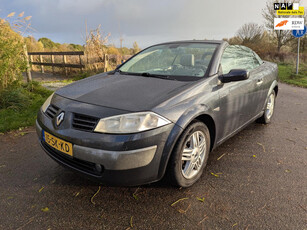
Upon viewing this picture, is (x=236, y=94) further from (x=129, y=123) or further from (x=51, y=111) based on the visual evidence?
(x=51, y=111)

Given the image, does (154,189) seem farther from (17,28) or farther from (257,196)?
(17,28)

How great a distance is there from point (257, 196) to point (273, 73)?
277cm

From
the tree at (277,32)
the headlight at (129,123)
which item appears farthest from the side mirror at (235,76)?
the tree at (277,32)

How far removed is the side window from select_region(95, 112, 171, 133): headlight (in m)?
1.39

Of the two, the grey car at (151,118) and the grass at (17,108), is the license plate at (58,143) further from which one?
the grass at (17,108)

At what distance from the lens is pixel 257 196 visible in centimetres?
226

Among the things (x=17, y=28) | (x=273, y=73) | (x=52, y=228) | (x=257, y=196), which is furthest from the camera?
(x=17, y=28)

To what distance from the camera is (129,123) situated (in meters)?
1.92

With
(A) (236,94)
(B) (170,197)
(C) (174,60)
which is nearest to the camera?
(B) (170,197)

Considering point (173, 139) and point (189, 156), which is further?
point (189, 156)

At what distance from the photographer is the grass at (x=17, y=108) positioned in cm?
432

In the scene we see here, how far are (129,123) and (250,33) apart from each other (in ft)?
101

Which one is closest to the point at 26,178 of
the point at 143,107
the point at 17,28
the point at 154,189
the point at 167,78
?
the point at 154,189

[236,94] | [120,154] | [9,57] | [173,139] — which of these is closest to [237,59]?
[236,94]
